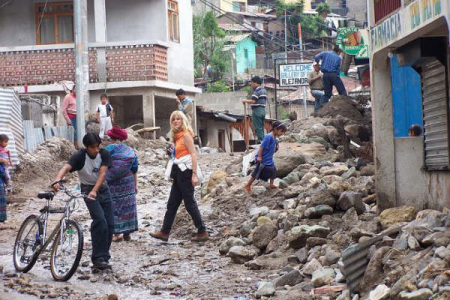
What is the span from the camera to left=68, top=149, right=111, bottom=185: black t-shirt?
9852 mm

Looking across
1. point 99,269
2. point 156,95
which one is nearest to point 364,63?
point 156,95

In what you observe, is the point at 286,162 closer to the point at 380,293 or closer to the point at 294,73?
the point at 380,293

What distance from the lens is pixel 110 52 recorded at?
26469 millimetres

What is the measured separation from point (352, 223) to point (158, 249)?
270 centimetres

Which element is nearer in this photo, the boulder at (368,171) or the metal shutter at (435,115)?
the metal shutter at (435,115)

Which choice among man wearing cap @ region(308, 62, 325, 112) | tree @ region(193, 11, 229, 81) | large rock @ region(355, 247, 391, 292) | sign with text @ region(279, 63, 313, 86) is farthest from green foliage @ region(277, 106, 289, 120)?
large rock @ region(355, 247, 391, 292)

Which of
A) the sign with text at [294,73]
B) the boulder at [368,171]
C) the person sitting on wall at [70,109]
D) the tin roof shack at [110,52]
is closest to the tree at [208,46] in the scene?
the tin roof shack at [110,52]

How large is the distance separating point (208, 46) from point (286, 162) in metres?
33.6

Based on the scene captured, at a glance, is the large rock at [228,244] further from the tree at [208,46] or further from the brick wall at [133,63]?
the tree at [208,46]

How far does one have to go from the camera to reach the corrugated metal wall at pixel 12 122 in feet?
58.8

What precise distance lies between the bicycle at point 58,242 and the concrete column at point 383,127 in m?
3.98

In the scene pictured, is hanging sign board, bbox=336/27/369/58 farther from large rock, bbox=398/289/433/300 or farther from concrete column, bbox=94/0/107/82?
large rock, bbox=398/289/433/300

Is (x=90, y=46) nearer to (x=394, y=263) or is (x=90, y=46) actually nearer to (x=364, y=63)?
(x=364, y=63)

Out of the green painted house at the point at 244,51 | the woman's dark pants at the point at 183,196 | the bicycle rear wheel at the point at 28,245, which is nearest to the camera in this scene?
the bicycle rear wheel at the point at 28,245
